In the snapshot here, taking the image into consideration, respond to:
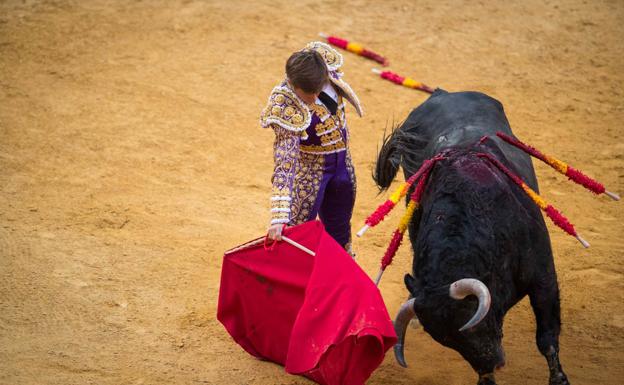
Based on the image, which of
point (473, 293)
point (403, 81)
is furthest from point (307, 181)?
point (403, 81)

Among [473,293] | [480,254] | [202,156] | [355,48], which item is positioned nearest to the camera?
[473,293]

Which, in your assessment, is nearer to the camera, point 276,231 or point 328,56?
point 276,231

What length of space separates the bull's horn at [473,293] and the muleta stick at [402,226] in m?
0.65

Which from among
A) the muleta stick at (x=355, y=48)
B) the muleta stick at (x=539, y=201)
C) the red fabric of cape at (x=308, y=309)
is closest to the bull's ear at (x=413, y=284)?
the red fabric of cape at (x=308, y=309)

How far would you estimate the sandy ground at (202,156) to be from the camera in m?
4.43

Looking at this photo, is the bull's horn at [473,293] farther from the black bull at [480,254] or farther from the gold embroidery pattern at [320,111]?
the gold embroidery pattern at [320,111]

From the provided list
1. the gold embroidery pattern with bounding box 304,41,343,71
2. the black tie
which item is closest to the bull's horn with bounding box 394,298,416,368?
the black tie

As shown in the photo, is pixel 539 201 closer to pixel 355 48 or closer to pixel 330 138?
pixel 330 138

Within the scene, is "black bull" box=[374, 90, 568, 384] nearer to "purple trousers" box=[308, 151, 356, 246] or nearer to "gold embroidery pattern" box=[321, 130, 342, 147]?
"purple trousers" box=[308, 151, 356, 246]

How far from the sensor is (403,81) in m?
7.91

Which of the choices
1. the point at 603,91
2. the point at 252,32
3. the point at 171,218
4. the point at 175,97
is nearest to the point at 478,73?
the point at 603,91

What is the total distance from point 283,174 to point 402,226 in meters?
0.71

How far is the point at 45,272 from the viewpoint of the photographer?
5.05m

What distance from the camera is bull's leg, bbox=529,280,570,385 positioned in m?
3.86
